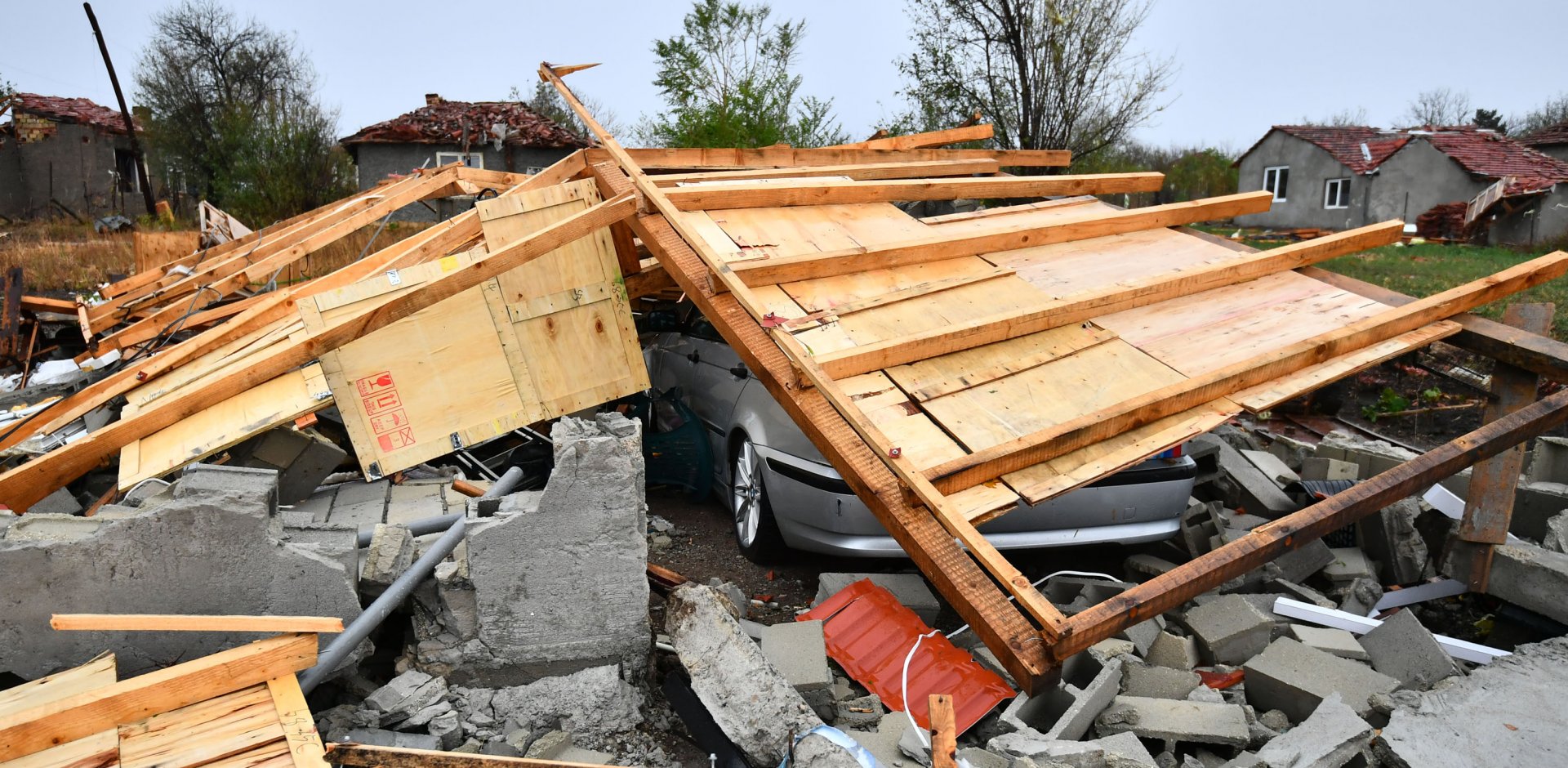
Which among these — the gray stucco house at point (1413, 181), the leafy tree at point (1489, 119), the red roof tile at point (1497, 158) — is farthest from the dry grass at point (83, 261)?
the leafy tree at point (1489, 119)

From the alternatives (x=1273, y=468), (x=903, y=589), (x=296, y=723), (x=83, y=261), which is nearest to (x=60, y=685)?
(x=296, y=723)

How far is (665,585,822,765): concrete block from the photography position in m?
3.30

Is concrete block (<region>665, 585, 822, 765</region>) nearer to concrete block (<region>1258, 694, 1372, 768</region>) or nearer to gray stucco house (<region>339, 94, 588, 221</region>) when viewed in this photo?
concrete block (<region>1258, 694, 1372, 768</region>)

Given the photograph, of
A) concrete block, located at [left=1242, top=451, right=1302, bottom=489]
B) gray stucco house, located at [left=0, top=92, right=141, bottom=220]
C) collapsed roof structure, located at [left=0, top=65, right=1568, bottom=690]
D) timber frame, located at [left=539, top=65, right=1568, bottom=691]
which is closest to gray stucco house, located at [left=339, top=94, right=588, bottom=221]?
gray stucco house, located at [left=0, top=92, right=141, bottom=220]

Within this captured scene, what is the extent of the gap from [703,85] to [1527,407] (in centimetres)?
1543

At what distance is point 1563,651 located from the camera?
379cm

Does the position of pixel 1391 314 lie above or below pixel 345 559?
above

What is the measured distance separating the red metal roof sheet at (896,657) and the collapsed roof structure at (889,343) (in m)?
0.64

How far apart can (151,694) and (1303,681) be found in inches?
165

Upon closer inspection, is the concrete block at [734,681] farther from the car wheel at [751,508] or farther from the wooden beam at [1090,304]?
the car wheel at [751,508]

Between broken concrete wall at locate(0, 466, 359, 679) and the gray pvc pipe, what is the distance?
18 centimetres

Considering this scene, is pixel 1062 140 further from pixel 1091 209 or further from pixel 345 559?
pixel 345 559

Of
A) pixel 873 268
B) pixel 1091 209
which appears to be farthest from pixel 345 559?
pixel 1091 209

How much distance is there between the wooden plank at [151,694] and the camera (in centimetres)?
271
